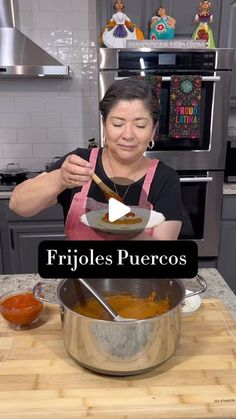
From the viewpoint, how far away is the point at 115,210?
1.70ft

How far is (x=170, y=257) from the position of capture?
486 millimetres

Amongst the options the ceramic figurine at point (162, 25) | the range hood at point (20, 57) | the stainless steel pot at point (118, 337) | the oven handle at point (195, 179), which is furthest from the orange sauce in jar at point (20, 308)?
the ceramic figurine at point (162, 25)

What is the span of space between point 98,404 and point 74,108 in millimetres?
2041

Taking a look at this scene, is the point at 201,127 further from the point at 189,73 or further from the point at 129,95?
the point at 129,95

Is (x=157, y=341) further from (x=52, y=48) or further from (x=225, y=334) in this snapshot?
(x=52, y=48)

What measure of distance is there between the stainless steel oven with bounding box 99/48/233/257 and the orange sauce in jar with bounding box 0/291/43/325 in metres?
1.27

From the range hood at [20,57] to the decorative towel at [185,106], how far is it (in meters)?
0.56

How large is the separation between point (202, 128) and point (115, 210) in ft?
5.05

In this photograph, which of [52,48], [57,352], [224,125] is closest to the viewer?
[57,352]

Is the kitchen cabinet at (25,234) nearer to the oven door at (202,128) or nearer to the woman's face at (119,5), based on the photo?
the oven door at (202,128)

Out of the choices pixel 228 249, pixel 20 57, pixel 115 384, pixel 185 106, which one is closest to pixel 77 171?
pixel 115 384

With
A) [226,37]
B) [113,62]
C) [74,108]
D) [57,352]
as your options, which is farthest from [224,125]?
[57,352]

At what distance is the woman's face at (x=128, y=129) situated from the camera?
1.96 ft

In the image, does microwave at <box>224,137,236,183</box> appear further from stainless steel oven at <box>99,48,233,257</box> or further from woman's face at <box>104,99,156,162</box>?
woman's face at <box>104,99,156,162</box>
